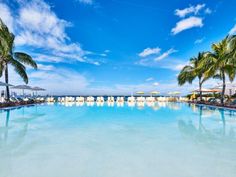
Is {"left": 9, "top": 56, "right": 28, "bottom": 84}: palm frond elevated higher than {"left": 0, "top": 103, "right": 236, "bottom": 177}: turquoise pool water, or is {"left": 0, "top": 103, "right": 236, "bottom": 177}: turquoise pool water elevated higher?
{"left": 9, "top": 56, "right": 28, "bottom": 84}: palm frond

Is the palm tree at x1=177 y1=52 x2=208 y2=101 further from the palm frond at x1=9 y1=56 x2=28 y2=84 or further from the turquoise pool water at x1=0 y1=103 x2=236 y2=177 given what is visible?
the turquoise pool water at x1=0 y1=103 x2=236 y2=177

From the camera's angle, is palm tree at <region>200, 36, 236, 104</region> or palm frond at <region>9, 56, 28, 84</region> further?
palm frond at <region>9, 56, 28, 84</region>

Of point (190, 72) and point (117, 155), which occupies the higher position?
point (190, 72)

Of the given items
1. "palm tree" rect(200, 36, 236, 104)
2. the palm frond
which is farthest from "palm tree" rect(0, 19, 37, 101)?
"palm tree" rect(200, 36, 236, 104)

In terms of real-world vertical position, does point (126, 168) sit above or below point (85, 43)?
below

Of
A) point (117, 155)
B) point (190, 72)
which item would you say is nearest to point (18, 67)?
point (117, 155)

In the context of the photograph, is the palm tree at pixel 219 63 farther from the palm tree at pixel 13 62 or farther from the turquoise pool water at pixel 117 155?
the palm tree at pixel 13 62

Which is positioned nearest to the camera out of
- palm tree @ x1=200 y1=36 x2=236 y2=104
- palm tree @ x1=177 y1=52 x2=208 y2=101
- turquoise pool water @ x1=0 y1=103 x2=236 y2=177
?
turquoise pool water @ x1=0 y1=103 x2=236 y2=177

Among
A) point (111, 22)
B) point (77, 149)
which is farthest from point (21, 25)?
point (77, 149)

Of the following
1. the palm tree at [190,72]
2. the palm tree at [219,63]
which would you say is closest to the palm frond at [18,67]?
the palm tree at [219,63]

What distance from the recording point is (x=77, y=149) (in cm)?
506

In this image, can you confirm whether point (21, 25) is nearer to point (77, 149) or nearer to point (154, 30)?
point (154, 30)

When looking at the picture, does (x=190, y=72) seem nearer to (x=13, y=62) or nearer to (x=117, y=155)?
(x=13, y=62)

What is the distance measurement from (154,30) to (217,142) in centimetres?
2308
